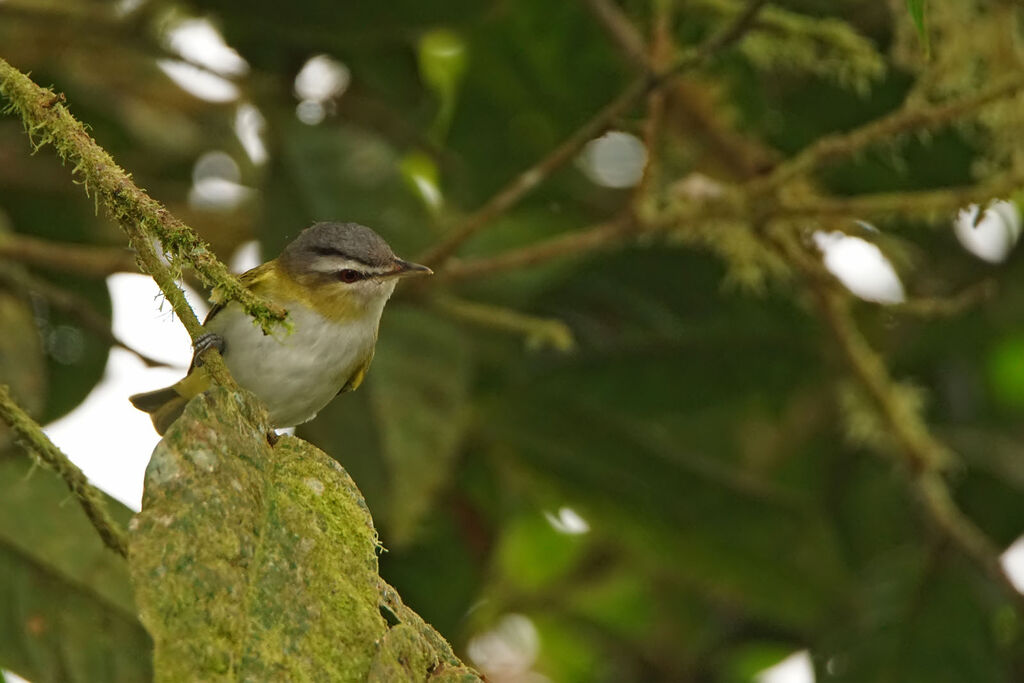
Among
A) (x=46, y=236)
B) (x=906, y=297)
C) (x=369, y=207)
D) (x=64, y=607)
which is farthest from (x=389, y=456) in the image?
(x=906, y=297)

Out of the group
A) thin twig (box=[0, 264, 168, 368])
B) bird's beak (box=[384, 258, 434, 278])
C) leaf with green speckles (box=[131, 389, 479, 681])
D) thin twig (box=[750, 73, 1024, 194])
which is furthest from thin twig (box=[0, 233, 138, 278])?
leaf with green speckles (box=[131, 389, 479, 681])

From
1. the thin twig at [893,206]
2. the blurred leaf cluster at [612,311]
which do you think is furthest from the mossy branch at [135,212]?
the blurred leaf cluster at [612,311]

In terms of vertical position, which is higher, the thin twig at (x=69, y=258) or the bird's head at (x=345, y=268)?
the bird's head at (x=345, y=268)

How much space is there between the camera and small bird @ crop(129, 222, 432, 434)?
3010 millimetres

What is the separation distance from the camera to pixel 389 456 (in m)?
3.36

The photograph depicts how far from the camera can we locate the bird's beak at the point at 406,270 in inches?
115

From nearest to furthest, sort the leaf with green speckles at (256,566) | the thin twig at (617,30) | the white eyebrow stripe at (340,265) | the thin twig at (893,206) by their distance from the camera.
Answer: the leaf with green speckles at (256,566), the thin twig at (893,206), the white eyebrow stripe at (340,265), the thin twig at (617,30)

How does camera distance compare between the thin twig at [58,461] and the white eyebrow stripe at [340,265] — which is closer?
the thin twig at [58,461]

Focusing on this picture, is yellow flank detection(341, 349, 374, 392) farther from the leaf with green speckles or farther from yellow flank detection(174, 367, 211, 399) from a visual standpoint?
the leaf with green speckles

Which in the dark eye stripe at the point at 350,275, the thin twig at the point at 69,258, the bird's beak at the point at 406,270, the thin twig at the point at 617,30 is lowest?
the thin twig at the point at 69,258

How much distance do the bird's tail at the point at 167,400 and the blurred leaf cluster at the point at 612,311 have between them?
28 centimetres

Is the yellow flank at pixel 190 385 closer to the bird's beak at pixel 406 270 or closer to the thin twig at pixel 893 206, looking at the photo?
the bird's beak at pixel 406 270

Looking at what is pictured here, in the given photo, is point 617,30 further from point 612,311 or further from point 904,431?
point 904,431

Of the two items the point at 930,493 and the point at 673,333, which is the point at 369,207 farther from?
the point at 930,493
